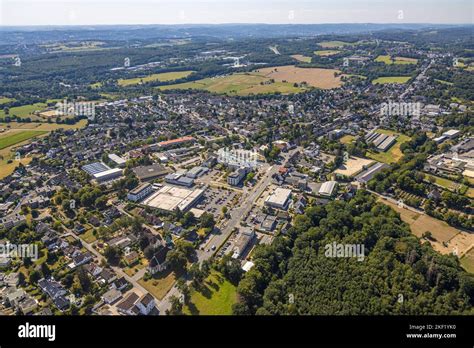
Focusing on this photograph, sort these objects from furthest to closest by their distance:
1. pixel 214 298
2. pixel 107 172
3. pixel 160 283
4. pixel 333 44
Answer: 1. pixel 333 44
2. pixel 107 172
3. pixel 160 283
4. pixel 214 298

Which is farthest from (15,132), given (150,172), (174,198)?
(174,198)

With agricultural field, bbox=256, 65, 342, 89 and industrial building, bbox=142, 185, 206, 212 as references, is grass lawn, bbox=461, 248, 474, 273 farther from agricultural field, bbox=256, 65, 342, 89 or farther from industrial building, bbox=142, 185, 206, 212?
agricultural field, bbox=256, 65, 342, 89

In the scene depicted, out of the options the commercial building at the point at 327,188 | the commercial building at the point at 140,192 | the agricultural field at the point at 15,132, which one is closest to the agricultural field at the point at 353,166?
the commercial building at the point at 327,188

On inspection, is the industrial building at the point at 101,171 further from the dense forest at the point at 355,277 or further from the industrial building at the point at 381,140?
the industrial building at the point at 381,140

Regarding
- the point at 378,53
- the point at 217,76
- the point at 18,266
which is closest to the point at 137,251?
the point at 18,266

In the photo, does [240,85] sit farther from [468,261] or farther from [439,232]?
[468,261]

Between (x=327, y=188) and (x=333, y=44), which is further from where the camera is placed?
(x=333, y=44)

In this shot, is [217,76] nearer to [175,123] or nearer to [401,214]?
[175,123]
